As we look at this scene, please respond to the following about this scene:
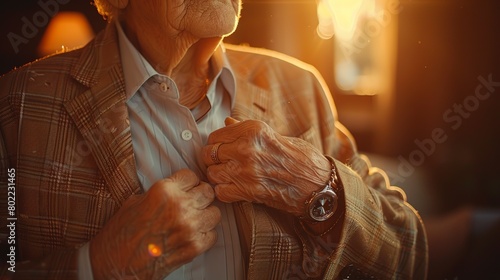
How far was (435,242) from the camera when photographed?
4.37 ft

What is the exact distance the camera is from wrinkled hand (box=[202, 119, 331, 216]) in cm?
88

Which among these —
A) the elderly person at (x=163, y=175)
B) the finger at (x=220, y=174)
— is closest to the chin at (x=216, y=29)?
the elderly person at (x=163, y=175)

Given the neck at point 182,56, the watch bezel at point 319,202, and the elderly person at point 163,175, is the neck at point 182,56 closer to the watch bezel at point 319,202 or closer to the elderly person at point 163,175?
the elderly person at point 163,175

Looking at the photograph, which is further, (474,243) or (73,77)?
(474,243)

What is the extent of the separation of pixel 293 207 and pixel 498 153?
1.70 m

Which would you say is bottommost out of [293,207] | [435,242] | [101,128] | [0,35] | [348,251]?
[435,242]

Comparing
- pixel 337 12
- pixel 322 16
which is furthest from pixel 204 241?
pixel 337 12

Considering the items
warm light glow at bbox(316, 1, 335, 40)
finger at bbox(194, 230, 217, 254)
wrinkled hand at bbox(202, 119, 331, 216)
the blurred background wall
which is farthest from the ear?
warm light glow at bbox(316, 1, 335, 40)

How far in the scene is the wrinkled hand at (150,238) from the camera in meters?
0.81

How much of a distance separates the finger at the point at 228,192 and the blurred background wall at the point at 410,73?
41 centimetres

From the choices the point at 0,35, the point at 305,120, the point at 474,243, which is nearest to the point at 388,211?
the point at 305,120

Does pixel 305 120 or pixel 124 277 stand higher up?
pixel 305 120

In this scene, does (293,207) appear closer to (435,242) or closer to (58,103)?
(58,103)

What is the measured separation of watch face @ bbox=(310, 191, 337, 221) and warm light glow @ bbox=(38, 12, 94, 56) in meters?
Answer: 0.71
